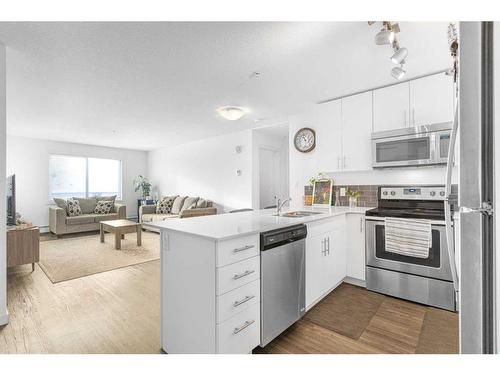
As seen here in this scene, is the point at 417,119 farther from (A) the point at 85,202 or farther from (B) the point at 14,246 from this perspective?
(A) the point at 85,202

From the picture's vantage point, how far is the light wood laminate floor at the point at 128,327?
177 centimetres

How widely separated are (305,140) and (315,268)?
225 centimetres

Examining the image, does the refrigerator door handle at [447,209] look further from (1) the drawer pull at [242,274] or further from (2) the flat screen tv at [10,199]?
(2) the flat screen tv at [10,199]

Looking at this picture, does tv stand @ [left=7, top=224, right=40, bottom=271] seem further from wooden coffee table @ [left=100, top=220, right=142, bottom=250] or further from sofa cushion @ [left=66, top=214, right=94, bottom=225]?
sofa cushion @ [left=66, top=214, right=94, bottom=225]

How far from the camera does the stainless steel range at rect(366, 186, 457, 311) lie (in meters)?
2.28

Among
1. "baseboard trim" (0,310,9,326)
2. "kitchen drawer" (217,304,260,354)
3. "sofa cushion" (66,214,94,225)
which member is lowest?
"baseboard trim" (0,310,9,326)

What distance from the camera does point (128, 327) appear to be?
203 centimetres

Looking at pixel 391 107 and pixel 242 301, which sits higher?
pixel 391 107

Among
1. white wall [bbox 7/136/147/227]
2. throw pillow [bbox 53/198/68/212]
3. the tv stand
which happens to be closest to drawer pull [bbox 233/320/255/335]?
the tv stand

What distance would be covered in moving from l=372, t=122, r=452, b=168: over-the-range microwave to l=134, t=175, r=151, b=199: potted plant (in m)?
6.51

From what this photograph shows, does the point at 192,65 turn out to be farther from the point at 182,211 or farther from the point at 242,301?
the point at 182,211

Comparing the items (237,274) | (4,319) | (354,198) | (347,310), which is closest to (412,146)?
(354,198)

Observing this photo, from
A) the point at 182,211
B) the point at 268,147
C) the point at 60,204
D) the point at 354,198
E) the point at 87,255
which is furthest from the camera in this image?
the point at 60,204
